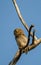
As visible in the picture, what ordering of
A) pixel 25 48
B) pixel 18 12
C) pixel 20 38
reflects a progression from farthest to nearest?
pixel 20 38 < pixel 18 12 < pixel 25 48

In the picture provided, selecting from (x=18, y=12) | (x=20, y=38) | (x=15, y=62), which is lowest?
(x=20, y=38)

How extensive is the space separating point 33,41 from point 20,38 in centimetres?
102

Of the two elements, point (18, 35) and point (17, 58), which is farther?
point (18, 35)

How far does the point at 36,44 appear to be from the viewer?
50.3 inches

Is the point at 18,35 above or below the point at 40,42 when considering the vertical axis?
below

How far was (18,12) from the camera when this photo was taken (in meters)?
1.54

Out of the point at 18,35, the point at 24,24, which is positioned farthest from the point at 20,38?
the point at 24,24

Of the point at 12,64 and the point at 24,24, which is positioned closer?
the point at 12,64

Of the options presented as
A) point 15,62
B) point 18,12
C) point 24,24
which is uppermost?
point 18,12

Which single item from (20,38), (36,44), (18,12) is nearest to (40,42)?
(36,44)

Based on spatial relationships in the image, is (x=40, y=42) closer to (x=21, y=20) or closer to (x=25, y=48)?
(x=25, y=48)

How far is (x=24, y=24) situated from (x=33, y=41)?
35 centimetres

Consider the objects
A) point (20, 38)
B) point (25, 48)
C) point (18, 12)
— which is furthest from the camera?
point (20, 38)

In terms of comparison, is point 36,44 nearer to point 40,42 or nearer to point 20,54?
point 40,42
